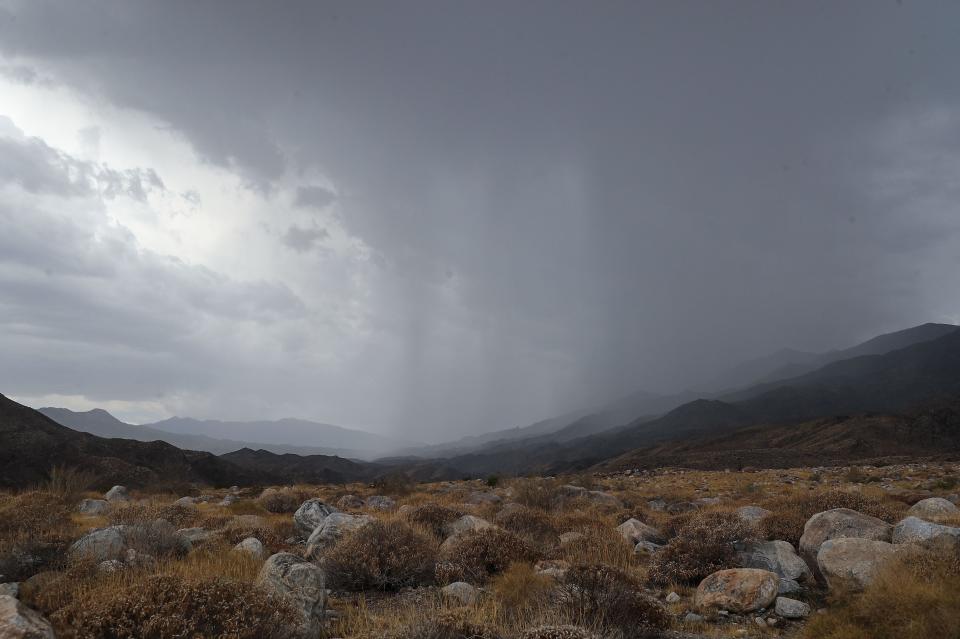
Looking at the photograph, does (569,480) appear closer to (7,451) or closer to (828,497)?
(828,497)

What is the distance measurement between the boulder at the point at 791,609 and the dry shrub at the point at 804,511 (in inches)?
158

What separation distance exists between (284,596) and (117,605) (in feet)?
5.88

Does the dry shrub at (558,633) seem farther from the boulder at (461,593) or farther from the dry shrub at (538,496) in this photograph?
the dry shrub at (538,496)

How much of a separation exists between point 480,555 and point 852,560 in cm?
620

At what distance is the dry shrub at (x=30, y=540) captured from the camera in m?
8.49

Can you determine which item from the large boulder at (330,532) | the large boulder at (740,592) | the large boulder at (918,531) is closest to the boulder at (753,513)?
the large boulder at (918,531)

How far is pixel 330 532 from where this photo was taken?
11203 mm

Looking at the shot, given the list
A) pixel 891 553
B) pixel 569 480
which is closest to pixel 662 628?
pixel 891 553

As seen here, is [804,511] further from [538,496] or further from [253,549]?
[253,549]

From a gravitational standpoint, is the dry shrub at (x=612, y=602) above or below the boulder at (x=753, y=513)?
above

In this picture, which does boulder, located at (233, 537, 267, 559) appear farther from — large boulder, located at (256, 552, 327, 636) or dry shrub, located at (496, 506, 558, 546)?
dry shrub, located at (496, 506, 558, 546)

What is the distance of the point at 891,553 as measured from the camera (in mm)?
7703

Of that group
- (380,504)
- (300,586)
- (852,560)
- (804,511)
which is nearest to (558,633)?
(300,586)

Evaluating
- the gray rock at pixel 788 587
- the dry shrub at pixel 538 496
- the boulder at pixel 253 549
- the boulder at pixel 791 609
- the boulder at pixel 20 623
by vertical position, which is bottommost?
the dry shrub at pixel 538 496
